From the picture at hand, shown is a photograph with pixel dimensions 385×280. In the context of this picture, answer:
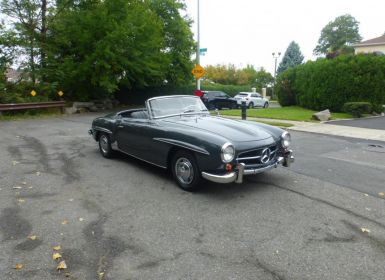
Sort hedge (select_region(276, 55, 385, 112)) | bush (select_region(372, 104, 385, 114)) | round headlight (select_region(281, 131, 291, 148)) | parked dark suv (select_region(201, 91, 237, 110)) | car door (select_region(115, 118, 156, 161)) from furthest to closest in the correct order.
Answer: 1. parked dark suv (select_region(201, 91, 237, 110))
2. hedge (select_region(276, 55, 385, 112))
3. bush (select_region(372, 104, 385, 114))
4. car door (select_region(115, 118, 156, 161))
5. round headlight (select_region(281, 131, 291, 148))

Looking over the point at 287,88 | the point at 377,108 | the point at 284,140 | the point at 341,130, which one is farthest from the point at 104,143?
the point at 287,88

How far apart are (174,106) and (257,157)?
210 cm

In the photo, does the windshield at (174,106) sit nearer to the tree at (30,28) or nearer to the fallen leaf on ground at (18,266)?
the fallen leaf on ground at (18,266)

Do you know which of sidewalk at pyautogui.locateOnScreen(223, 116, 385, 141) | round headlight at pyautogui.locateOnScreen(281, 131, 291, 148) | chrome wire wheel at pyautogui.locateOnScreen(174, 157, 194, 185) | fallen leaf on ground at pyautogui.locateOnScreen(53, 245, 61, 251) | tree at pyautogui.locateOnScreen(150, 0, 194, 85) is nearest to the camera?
fallen leaf on ground at pyautogui.locateOnScreen(53, 245, 61, 251)

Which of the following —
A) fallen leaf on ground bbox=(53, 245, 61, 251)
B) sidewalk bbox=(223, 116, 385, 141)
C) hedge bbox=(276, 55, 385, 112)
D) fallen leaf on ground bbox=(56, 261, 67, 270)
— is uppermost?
hedge bbox=(276, 55, 385, 112)

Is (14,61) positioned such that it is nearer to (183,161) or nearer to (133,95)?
(133,95)

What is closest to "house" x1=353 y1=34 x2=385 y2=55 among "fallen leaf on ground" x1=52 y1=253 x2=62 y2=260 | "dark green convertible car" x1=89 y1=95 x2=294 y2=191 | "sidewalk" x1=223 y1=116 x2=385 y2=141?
"sidewalk" x1=223 y1=116 x2=385 y2=141

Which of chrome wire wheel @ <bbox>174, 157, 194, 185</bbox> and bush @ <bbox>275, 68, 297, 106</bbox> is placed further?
bush @ <bbox>275, 68, 297, 106</bbox>

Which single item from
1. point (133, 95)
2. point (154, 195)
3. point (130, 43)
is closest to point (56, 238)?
point (154, 195)

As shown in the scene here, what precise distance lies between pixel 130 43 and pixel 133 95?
9.74m

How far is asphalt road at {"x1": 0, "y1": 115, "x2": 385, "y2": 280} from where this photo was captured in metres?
3.09

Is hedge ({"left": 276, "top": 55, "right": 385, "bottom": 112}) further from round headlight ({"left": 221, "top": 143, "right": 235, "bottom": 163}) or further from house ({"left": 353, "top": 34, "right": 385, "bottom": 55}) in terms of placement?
house ({"left": 353, "top": 34, "right": 385, "bottom": 55})

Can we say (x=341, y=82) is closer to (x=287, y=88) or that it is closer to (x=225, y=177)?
(x=287, y=88)

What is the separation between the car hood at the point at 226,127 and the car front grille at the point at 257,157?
7.8 inches
